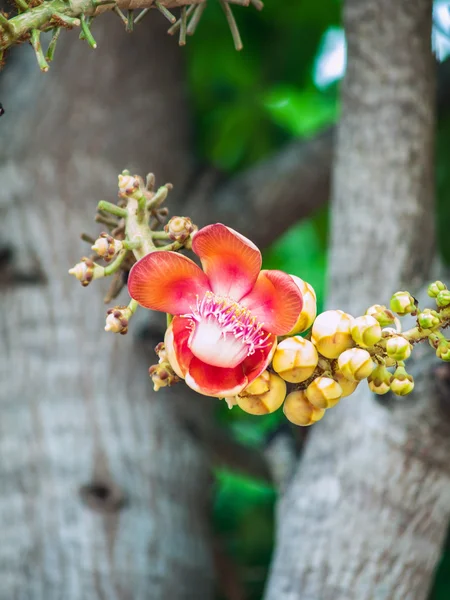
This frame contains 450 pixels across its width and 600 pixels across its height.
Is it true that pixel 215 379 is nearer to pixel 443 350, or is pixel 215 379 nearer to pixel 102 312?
pixel 443 350

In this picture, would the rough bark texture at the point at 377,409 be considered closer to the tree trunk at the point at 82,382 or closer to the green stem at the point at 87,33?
the tree trunk at the point at 82,382

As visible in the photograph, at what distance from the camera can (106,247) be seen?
55cm

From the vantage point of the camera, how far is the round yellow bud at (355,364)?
521 mm

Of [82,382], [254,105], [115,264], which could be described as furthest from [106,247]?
[254,105]

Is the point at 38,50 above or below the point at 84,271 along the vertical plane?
above

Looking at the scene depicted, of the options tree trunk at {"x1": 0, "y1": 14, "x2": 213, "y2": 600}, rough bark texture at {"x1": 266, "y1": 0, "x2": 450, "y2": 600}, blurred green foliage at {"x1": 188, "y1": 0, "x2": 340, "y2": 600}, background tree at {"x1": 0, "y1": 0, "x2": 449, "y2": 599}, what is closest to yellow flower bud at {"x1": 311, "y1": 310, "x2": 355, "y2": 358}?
rough bark texture at {"x1": 266, "y1": 0, "x2": 450, "y2": 600}

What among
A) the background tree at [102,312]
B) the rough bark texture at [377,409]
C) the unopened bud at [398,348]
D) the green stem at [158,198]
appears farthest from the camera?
the background tree at [102,312]

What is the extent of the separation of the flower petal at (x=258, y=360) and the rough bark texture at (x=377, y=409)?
2.14 ft

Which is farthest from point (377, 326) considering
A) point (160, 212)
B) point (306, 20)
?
point (306, 20)

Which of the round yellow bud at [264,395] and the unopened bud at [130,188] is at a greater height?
the unopened bud at [130,188]

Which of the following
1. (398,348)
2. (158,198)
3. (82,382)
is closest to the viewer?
(398,348)

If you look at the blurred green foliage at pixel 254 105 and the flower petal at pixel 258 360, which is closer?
the flower petal at pixel 258 360

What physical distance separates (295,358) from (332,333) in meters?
0.03

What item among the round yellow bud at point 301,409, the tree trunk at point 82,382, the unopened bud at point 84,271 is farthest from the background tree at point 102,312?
the unopened bud at point 84,271
